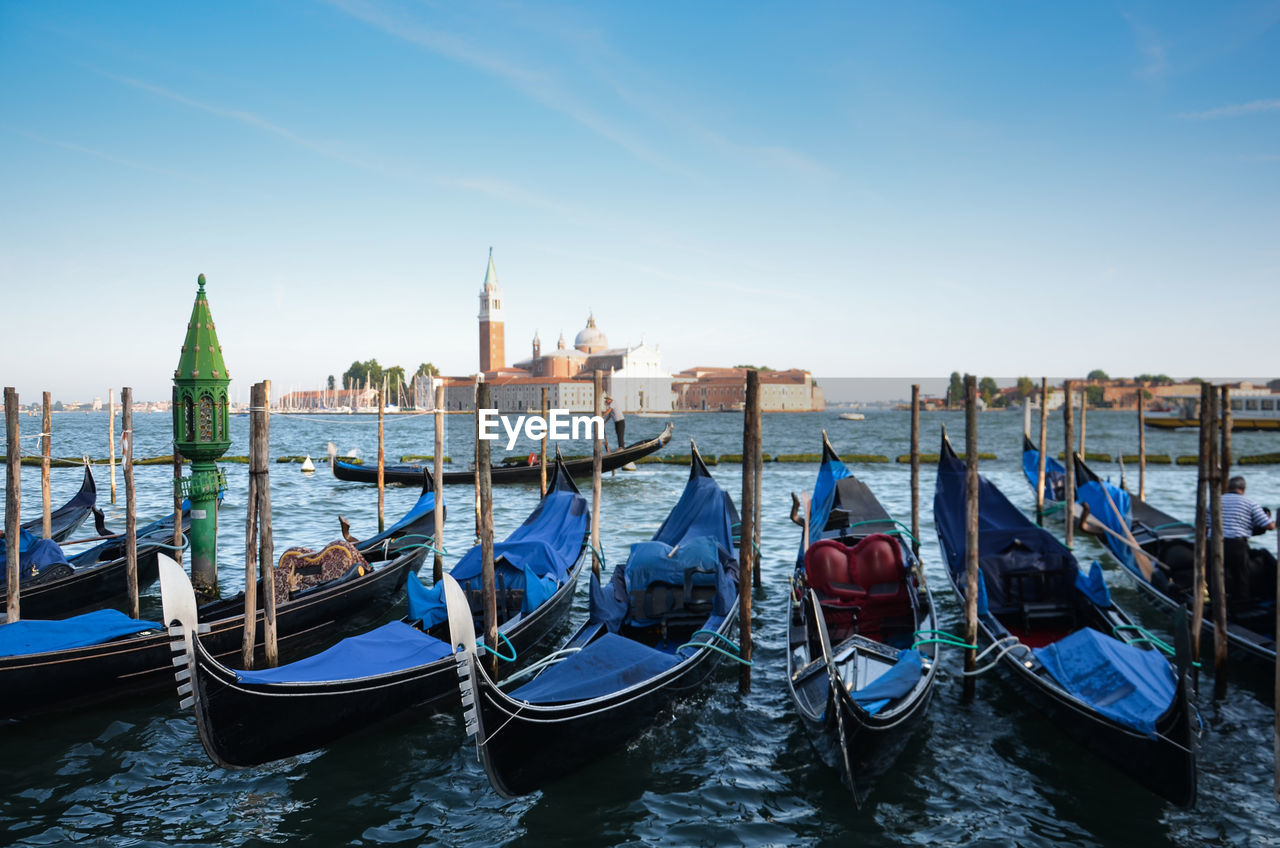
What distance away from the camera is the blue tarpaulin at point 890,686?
3963mm

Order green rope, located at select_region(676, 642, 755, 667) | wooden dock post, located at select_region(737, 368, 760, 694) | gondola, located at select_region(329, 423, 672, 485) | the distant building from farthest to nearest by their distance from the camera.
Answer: the distant building → gondola, located at select_region(329, 423, 672, 485) → wooden dock post, located at select_region(737, 368, 760, 694) → green rope, located at select_region(676, 642, 755, 667)

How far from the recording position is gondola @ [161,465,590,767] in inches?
149

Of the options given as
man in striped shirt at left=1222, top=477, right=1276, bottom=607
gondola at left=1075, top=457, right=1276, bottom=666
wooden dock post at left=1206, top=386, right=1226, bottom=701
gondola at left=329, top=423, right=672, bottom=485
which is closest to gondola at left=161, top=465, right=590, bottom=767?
gondola at left=1075, top=457, right=1276, bottom=666

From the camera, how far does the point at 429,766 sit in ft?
13.9

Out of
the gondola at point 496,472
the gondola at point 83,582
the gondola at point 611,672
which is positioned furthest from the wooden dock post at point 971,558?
the gondola at point 496,472

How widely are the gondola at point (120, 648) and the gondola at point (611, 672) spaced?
65.4 inches

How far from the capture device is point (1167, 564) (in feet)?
21.9

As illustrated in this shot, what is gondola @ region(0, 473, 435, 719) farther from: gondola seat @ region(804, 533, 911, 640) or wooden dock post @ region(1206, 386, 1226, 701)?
wooden dock post @ region(1206, 386, 1226, 701)

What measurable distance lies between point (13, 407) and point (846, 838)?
6370 millimetres

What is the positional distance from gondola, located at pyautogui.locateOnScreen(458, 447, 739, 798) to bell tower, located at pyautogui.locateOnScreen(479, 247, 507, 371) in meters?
73.5

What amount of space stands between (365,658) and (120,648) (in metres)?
1.62

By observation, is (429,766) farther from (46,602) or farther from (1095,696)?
(46,602)

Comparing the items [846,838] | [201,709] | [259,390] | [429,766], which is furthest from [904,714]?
[259,390]

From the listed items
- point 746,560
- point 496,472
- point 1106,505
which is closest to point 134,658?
point 746,560
